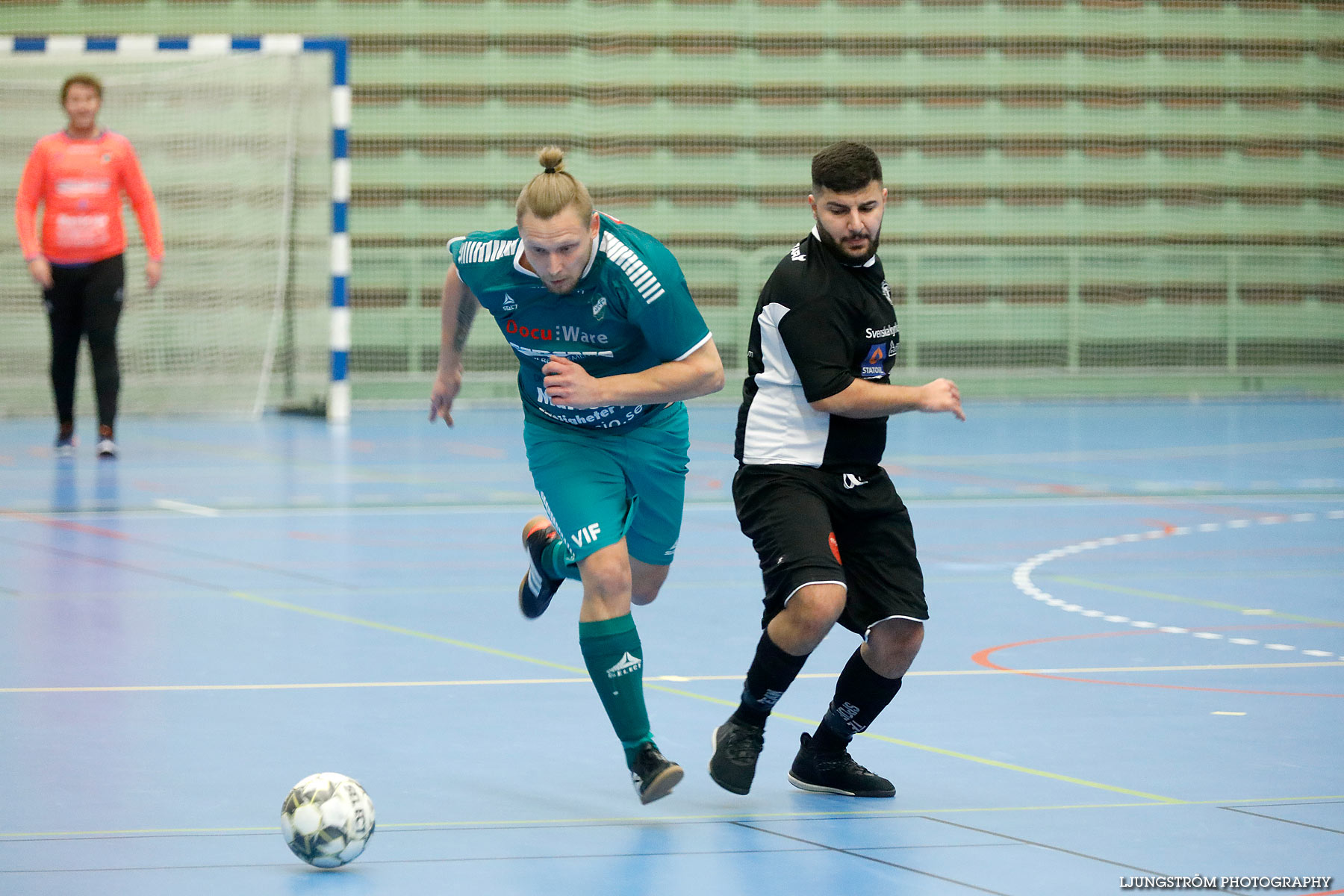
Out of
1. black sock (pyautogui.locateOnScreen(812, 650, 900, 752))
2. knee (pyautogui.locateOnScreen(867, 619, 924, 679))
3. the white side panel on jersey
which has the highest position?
the white side panel on jersey

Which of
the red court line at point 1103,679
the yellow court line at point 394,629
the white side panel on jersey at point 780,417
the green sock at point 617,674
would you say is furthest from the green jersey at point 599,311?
the red court line at point 1103,679

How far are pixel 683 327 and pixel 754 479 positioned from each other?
0.38 metres

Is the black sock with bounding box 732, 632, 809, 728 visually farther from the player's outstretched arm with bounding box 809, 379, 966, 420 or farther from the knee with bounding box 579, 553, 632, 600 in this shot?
the player's outstretched arm with bounding box 809, 379, 966, 420

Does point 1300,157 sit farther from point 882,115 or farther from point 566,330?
point 566,330

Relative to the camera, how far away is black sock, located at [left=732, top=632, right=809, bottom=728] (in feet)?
12.2

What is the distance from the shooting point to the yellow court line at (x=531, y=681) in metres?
4.59

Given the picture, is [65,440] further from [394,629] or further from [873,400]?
[873,400]

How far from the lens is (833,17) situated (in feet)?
57.1

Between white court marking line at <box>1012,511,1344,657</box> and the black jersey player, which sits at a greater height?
the black jersey player

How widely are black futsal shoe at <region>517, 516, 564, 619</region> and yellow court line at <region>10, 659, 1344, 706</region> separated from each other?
230mm

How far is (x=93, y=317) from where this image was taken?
1052 cm

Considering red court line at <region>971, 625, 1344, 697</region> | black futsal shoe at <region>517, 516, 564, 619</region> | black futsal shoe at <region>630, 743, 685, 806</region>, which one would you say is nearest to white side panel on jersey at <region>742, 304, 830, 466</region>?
black futsal shoe at <region>630, 743, 685, 806</region>

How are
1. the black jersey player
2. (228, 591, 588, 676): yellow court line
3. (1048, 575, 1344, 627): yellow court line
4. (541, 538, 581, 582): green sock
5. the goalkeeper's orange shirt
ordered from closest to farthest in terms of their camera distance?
1. the black jersey player
2. (541, 538, 581, 582): green sock
3. (228, 591, 588, 676): yellow court line
4. (1048, 575, 1344, 627): yellow court line
5. the goalkeeper's orange shirt

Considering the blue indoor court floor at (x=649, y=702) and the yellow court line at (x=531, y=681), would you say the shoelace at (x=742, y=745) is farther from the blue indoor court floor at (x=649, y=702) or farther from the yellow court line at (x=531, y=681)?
the yellow court line at (x=531, y=681)
